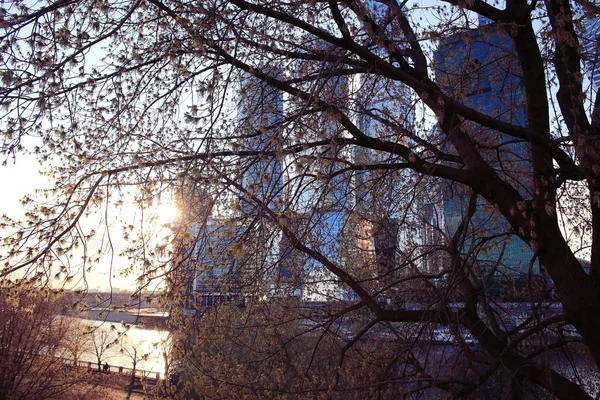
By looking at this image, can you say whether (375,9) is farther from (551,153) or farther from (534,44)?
(551,153)

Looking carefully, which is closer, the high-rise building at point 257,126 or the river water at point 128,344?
the river water at point 128,344

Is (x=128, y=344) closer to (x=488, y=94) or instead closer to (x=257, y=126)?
(x=488, y=94)

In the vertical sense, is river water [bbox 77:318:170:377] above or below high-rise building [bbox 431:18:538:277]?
below

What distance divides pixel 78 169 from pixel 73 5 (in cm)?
160

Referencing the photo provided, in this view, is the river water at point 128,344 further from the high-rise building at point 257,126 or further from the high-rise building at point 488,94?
the high-rise building at point 488,94

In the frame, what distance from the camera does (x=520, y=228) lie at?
152 inches

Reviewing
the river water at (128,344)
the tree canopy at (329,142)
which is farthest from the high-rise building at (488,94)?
the river water at (128,344)

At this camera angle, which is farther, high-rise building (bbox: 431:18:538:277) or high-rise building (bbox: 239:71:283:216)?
high-rise building (bbox: 431:18:538:277)

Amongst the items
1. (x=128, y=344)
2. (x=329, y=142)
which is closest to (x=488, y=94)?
(x=329, y=142)

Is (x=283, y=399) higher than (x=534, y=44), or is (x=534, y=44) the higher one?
(x=534, y=44)

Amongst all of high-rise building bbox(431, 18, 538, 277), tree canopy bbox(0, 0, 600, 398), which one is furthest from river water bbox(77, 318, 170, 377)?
high-rise building bbox(431, 18, 538, 277)

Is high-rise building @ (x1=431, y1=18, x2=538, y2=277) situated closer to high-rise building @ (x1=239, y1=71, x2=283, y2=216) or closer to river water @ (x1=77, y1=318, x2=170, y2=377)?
high-rise building @ (x1=239, y1=71, x2=283, y2=216)

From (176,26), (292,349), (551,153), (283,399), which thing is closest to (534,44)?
(551,153)

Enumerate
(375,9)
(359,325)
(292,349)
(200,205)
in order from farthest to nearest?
(292,349) → (359,325) → (375,9) → (200,205)
